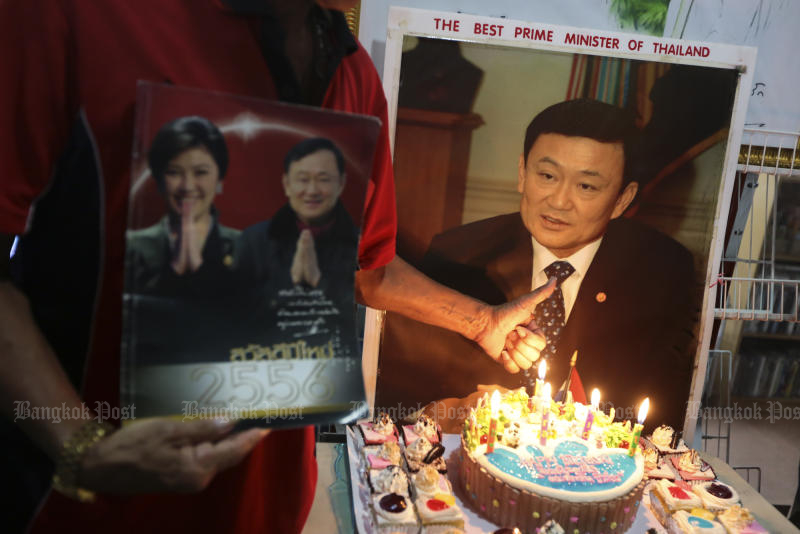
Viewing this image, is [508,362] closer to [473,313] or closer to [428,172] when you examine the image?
[473,313]

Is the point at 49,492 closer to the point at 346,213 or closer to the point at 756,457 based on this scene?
the point at 346,213

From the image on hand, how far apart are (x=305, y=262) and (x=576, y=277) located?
1.78m

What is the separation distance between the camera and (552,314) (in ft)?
7.80

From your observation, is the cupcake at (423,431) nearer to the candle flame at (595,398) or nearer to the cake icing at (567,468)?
the cake icing at (567,468)

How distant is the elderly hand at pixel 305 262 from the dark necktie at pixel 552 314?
1702mm

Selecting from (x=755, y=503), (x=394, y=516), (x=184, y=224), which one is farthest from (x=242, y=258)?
(x=755, y=503)

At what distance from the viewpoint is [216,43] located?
838mm

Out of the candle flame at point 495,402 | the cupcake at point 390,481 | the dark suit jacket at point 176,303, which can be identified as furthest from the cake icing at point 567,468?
the dark suit jacket at point 176,303

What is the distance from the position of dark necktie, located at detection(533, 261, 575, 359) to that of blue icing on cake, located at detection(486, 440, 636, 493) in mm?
418

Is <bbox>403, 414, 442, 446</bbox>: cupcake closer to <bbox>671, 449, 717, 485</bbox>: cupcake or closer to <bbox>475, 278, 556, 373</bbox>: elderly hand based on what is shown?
<bbox>475, 278, 556, 373</bbox>: elderly hand

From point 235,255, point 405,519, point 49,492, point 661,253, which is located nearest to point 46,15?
point 235,255

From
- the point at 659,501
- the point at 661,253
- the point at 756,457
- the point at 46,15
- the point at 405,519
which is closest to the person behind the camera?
the point at 46,15

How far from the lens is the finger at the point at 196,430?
750mm

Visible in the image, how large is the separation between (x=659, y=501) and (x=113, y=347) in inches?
81.9
